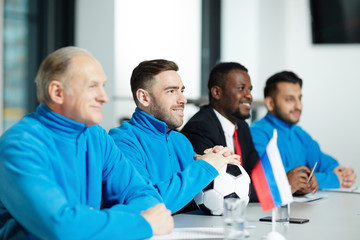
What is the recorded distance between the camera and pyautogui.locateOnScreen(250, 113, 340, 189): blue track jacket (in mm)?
3340

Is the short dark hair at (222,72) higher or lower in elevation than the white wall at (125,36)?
lower

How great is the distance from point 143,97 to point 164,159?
0.29 meters

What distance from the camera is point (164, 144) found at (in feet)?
7.61

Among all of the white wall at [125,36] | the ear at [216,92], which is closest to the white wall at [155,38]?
the white wall at [125,36]

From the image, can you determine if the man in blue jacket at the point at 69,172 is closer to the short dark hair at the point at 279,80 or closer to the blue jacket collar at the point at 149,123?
the blue jacket collar at the point at 149,123

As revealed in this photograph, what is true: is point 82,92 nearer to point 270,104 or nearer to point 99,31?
point 270,104

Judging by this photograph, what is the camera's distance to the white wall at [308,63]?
21.5ft

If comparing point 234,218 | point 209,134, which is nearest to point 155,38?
point 209,134

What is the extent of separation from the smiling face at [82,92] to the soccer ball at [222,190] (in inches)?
26.1

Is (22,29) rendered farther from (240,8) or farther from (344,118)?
(344,118)

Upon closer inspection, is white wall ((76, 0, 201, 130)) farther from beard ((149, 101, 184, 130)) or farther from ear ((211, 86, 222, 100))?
beard ((149, 101, 184, 130))

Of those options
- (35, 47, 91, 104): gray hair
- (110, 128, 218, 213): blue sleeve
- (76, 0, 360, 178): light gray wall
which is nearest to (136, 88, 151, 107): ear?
(110, 128, 218, 213): blue sleeve

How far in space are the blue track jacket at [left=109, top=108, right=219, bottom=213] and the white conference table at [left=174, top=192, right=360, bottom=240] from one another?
11 centimetres

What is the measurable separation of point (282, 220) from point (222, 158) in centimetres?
34
